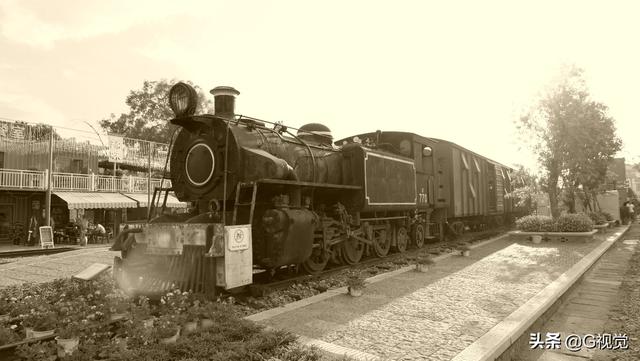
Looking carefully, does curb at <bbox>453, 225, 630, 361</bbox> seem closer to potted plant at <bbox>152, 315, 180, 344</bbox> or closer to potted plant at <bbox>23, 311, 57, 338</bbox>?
potted plant at <bbox>152, 315, 180, 344</bbox>

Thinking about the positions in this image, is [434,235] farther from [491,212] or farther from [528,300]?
[528,300]

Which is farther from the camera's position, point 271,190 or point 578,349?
point 271,190

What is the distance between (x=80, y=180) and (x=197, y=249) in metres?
20.2

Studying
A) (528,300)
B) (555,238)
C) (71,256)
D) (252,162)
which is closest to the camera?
(528,300)

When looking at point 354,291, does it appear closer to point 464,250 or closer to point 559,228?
point 464,250

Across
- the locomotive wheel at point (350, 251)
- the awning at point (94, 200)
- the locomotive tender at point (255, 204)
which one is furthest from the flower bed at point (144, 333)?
the awning at point (94, 200)

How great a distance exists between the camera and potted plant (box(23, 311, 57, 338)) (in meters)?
4.63

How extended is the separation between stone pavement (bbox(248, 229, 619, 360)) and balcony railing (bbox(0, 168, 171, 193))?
1370 cm

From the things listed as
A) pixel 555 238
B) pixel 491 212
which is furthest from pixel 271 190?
pixel 491 212

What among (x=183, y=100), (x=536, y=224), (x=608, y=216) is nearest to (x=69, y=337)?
(x=183, y=100)

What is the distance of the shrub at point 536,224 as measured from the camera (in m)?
14.2

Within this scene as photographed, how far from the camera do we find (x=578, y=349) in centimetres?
467

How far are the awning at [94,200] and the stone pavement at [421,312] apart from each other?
18366mm

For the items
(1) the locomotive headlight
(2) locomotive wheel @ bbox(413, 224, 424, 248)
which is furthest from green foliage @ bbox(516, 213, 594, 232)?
(1) the locomotive headlight
